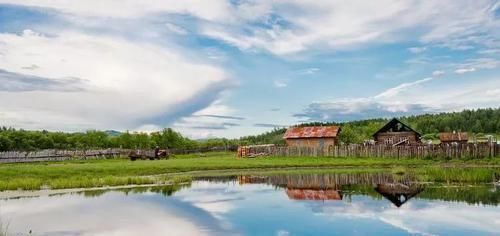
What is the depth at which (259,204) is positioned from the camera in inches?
1012

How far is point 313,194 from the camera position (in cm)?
3002

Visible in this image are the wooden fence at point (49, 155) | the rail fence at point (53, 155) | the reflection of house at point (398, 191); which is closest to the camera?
the reflection of house at point (398, 191)

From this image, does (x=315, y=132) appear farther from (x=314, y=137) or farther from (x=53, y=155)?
(x=53, y=155)

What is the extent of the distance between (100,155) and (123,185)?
42.1 m

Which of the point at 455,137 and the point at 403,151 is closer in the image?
the point at 403,151

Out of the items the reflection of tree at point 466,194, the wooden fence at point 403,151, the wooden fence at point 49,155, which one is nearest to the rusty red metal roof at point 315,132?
the wooden fence at point 403,151

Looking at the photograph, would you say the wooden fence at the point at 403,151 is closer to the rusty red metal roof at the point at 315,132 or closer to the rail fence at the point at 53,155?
the rusty red metal roof at the point at 315,132

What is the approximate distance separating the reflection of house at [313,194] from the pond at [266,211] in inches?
2.2

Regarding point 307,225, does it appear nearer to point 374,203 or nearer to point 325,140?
point 374,203

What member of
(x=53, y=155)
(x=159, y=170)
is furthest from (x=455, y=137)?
(x=53, y=155)

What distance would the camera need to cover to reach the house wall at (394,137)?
7538 centimetres

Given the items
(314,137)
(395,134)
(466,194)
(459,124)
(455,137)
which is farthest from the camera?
(459,124)

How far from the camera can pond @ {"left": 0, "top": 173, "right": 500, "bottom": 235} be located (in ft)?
60.7

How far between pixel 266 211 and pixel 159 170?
25456 millimetres
